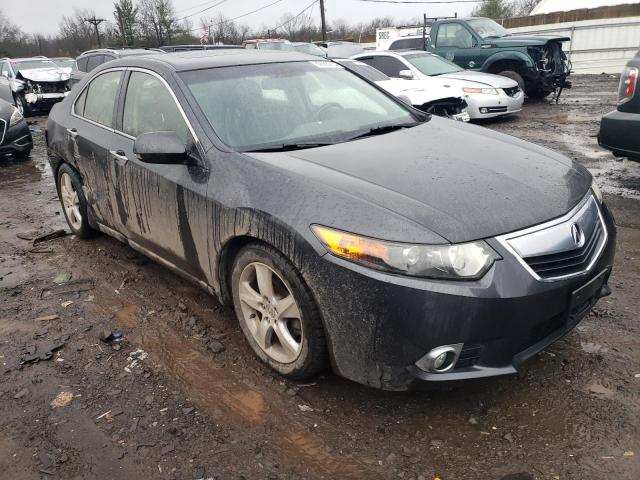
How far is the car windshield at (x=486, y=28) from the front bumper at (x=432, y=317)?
1246cm

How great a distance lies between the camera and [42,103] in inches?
651

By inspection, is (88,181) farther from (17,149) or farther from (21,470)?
(17,149)

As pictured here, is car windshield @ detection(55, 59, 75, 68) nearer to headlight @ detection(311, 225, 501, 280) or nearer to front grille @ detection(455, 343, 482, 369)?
headlight @ detection(311, 225, 501, 280)

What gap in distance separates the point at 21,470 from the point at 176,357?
0.98 meters

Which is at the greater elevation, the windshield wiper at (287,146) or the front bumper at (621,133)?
the windshield wiper at (287,146)

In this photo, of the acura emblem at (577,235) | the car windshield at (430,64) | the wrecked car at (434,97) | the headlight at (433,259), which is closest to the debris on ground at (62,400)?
the headlight at (433,259)

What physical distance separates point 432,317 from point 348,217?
1.84 feet

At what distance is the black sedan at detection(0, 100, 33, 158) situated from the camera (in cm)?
891

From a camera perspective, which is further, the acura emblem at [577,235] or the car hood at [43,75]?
the car hood at [43,75]

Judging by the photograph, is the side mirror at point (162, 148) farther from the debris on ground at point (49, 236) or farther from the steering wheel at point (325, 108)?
the debris on ground at point (49, 236)

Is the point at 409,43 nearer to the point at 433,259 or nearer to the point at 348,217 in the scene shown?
the point at 348,217

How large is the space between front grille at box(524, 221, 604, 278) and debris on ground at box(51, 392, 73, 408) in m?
2.38

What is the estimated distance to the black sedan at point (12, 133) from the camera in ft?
29.2

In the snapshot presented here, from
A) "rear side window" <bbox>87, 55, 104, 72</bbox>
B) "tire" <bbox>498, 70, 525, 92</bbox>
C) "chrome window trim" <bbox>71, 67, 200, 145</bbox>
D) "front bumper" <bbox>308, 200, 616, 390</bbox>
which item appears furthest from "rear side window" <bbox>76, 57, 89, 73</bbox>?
"front bumper" <bbox>308, 200, 616, 390</bbox>
